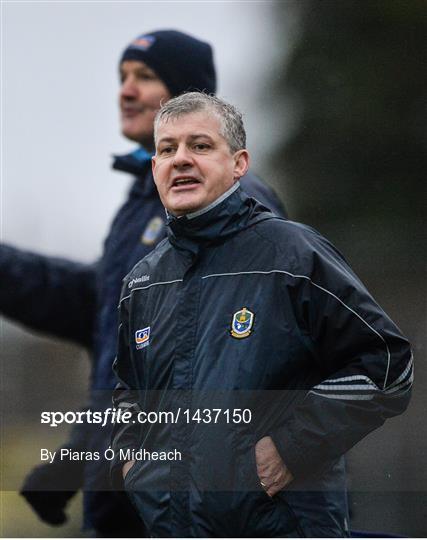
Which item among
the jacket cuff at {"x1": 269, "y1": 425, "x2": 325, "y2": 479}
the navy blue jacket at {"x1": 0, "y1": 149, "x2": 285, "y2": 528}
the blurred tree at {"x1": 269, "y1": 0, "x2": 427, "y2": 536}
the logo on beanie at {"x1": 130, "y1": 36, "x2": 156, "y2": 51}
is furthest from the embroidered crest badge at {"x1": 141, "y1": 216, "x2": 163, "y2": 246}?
the jacket cuff at {"x1": 269, "y1": 425, "x2": 325, "y2": 479}

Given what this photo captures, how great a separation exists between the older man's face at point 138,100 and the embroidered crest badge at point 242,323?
811mm

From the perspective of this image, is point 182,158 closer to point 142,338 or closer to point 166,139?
point 166,139

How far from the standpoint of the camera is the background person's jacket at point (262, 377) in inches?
77.6

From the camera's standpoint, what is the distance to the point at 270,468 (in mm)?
1961

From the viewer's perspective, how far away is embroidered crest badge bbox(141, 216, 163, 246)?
2.63 metres

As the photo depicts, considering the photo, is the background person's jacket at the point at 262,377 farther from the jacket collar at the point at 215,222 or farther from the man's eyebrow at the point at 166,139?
the man's eyebrow at the point at 166,139

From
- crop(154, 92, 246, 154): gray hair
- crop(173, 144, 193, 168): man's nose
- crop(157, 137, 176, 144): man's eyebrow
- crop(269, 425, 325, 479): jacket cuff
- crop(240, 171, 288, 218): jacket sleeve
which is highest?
crop(154, 92, 246, 154): gray hair

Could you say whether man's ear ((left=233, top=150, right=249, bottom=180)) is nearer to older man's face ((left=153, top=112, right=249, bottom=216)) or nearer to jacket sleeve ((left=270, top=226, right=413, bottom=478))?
older man's face ((left=153, top=112, right=249, bottom=216))

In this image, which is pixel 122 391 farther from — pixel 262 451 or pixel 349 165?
pixel 349 165

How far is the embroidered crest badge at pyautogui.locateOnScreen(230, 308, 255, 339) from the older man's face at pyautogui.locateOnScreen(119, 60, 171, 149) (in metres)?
0.81

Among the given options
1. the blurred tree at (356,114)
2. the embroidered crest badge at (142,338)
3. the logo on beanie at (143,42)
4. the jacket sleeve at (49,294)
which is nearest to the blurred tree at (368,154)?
the blurred tree at (356,114)

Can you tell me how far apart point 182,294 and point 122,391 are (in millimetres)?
323

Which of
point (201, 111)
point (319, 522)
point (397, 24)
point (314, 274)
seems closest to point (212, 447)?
point (319, 522)

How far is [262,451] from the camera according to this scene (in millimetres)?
1975
